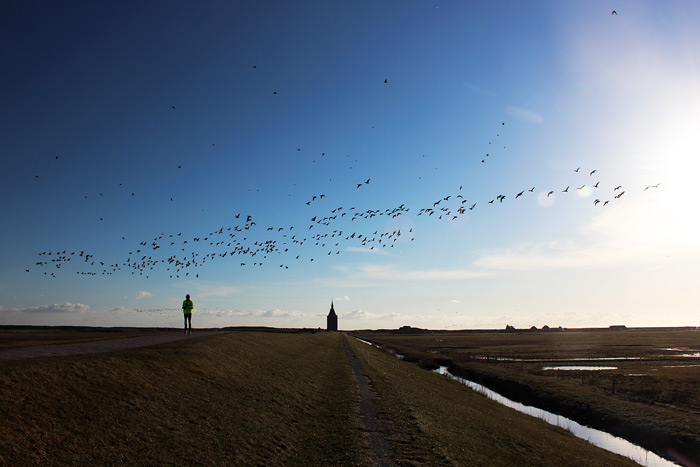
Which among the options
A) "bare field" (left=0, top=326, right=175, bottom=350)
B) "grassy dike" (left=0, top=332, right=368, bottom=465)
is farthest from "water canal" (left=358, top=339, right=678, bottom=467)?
"bare field" (left=0, top=326, right=175, bottom=350)

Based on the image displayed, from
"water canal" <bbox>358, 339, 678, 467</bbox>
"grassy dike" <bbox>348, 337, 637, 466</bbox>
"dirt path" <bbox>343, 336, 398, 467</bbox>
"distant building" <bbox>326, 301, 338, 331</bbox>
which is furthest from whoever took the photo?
"distant building" <bbox>326, 301, 338, 331</bbox>

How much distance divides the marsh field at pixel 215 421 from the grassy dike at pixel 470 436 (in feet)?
0.26

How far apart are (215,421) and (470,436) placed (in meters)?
10.6

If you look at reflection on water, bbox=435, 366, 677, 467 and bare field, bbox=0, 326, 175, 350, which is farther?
bare field, bbox=0, 326, 175, 350

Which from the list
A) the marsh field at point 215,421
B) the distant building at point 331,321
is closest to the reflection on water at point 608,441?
the marsh field at point 215,421

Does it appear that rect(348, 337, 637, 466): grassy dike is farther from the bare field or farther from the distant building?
the distant building

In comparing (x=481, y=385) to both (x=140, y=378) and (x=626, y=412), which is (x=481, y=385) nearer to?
(x=626, y=412)

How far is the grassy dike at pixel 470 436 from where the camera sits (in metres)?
15.2

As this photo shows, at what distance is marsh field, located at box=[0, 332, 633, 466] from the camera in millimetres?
10766

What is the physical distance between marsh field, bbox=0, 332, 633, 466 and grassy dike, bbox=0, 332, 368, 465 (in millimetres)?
40

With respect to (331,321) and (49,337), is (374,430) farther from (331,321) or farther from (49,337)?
(331,321)

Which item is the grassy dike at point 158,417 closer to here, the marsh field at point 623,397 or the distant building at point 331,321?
the marsh field at point 623,397

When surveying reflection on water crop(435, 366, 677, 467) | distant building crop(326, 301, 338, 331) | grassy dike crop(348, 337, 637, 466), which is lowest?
distant building crop(326, 301, 338, 331)

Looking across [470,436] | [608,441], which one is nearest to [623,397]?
[608,441]
